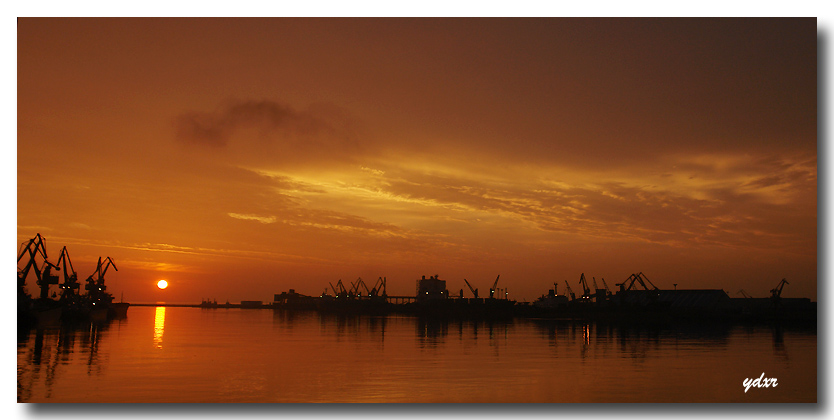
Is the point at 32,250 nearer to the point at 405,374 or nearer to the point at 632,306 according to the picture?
the point at 405,374

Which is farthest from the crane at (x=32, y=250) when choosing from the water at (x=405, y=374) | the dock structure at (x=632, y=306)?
the dock structure at (x=632, y=306)

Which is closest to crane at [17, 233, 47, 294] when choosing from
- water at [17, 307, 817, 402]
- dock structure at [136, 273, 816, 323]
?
water at [17, 307, 817, 402]

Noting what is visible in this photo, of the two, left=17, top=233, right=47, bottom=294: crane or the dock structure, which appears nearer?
left=17, top=233, right=47, bottom=294: crane

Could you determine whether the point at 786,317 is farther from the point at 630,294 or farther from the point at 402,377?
the point at 402,377

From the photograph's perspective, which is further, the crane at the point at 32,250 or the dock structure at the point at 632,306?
the dock structure at the point at 632,306

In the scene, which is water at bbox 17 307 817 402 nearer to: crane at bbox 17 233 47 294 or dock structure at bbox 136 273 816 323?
crane at bbox 17 233 47 294

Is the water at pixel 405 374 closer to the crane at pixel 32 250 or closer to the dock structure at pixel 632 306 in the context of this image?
the crane at pixel 32 250

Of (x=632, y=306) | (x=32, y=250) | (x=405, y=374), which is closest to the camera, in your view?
(x=405, y=374)

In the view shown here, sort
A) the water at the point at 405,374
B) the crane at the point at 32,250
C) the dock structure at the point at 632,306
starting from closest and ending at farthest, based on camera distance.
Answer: the water at the point at 405,374, the crane at the point at 32,250, the dock structure at the point at 632,306

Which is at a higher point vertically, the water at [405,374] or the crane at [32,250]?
the crane at [32,250]

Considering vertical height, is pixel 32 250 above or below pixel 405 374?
above

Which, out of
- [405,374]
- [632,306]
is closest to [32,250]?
[405,374]
